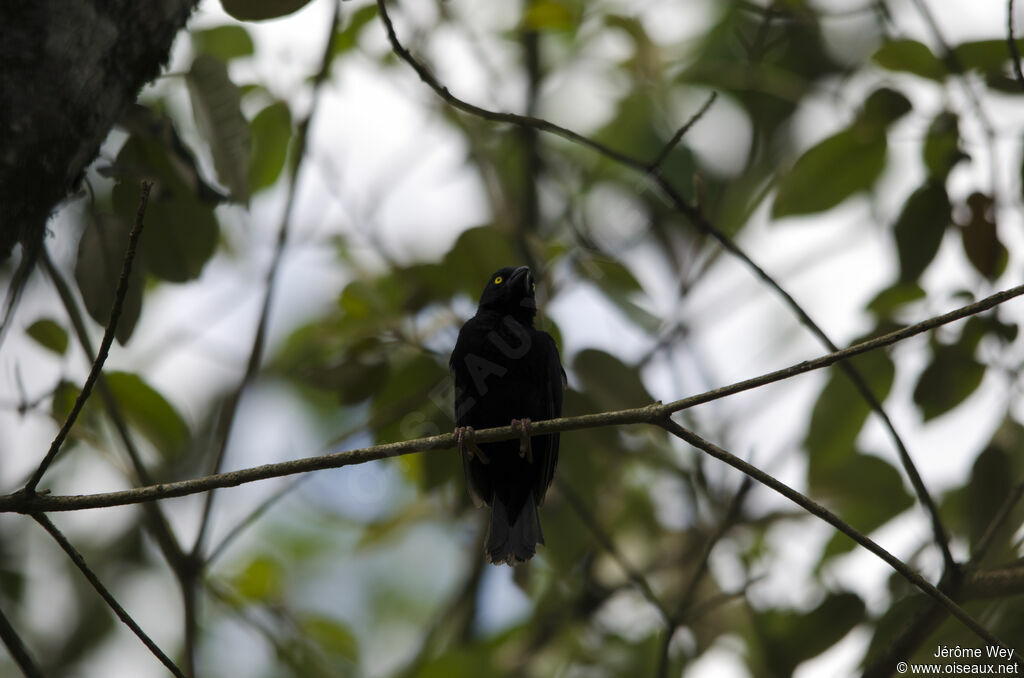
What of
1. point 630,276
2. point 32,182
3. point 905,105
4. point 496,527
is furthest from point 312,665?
point 905,105

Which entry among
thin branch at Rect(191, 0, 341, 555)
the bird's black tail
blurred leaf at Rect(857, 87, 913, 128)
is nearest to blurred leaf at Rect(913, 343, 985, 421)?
blurred leaf at Rect(857, 87, 913, 128)

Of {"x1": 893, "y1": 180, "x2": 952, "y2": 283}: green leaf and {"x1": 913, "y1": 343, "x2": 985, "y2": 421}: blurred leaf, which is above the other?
{"x1": 893, "y1": 180, "x2": 952, "y2": 283}: green leaf

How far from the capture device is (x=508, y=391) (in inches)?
157

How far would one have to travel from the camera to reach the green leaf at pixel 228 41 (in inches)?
146

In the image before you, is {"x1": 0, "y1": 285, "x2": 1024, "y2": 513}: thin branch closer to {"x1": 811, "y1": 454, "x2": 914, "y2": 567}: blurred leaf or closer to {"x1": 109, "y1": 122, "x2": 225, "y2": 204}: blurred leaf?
{"x1": 109, "y1": 122, "x2": 225, "y2": 204}: blurred leaf

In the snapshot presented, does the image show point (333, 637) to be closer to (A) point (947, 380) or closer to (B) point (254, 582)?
(B) point (254, 582)

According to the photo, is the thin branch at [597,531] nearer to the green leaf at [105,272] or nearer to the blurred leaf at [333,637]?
the blurred leaf at [333,637]

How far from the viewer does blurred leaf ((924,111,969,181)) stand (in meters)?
3.12

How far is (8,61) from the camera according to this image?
1.86 meters

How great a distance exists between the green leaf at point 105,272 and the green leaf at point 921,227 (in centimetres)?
240

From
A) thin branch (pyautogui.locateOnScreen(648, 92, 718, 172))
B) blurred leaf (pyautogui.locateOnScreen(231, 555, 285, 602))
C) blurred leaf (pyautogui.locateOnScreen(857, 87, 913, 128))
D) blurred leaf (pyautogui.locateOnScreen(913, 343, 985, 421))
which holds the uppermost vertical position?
blurred leaf (pyautogui.locateOnScreen(231, 555, 285, 602))

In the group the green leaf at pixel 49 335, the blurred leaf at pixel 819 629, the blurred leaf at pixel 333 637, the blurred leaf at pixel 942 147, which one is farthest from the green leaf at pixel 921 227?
the blurred leaf at pixel 333 637

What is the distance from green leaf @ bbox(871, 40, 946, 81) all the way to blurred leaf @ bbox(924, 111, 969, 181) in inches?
5.9

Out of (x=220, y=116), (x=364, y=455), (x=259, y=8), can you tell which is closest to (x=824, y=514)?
(x=364, y=455)
